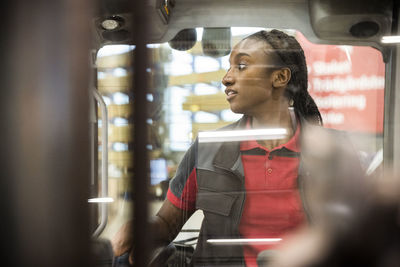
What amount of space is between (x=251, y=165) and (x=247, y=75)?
0.49 m

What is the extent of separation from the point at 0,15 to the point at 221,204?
1.41 meters

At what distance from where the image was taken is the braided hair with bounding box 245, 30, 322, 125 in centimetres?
211

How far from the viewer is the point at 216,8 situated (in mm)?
2115

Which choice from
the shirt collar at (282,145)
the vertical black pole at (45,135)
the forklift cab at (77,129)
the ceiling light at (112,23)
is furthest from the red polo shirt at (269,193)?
the vertical black pole at (45,135)

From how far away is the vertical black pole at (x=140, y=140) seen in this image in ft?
3.21

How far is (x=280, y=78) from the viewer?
2.13 m

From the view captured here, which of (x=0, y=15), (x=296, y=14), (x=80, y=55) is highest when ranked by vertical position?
(x=296, y=14)

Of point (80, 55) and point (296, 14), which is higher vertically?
point (296, 14)

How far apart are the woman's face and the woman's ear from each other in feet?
0.07

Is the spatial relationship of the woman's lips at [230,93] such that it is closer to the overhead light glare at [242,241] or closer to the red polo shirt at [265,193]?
the red polo shirt at [265,193]

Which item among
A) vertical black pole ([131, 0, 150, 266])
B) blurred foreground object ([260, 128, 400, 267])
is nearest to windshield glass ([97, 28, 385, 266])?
blurred foreground object ([260, 128, 400, 267])

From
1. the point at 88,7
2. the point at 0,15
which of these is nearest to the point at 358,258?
the point at 88,7

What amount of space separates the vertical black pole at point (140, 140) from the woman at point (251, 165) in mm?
1033

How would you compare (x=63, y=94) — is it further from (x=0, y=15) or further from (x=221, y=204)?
(x=221, y=204)
